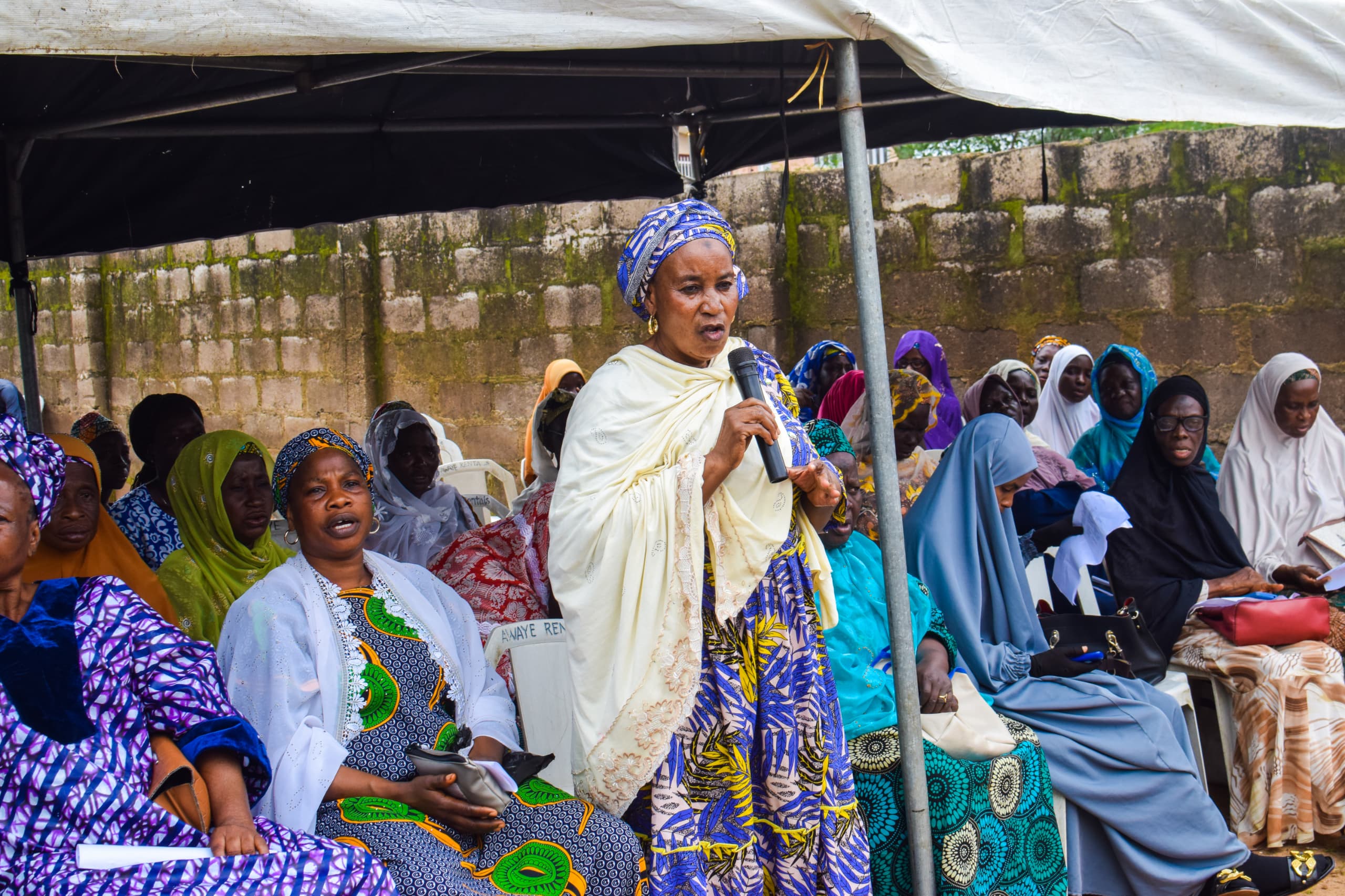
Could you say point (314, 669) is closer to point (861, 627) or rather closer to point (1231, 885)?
point (861, 627)

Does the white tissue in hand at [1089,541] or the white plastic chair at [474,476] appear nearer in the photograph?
the white tissue in hand at [1089,541]

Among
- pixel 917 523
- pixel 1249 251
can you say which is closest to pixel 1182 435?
pixel 917 523

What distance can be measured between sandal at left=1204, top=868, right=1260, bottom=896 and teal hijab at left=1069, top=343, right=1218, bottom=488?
2.54m

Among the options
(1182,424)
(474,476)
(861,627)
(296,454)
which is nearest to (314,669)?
(296,454)

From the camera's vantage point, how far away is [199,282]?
10.8 m

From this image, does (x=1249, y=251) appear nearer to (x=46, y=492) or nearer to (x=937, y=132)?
(x=937, y=132)

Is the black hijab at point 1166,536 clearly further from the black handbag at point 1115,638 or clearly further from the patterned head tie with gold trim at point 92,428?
the patterned head tie with gold trim at point 92,428

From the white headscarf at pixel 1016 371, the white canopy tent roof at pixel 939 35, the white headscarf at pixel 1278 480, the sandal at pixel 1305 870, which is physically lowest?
the sandal at pixel 1305 870

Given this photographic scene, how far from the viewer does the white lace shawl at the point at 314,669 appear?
8.12ft

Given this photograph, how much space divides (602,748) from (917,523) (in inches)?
60.7

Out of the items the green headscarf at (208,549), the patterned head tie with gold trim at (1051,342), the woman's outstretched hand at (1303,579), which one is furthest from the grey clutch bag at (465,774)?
the patterned head tie with gold trim at (1051,342)

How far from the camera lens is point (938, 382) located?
22.5 ft

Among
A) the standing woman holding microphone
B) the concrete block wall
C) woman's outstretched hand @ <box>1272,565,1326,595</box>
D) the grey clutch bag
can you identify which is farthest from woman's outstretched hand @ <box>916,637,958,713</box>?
the concrete block wall

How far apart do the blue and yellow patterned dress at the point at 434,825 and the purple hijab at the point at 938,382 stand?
402cm
